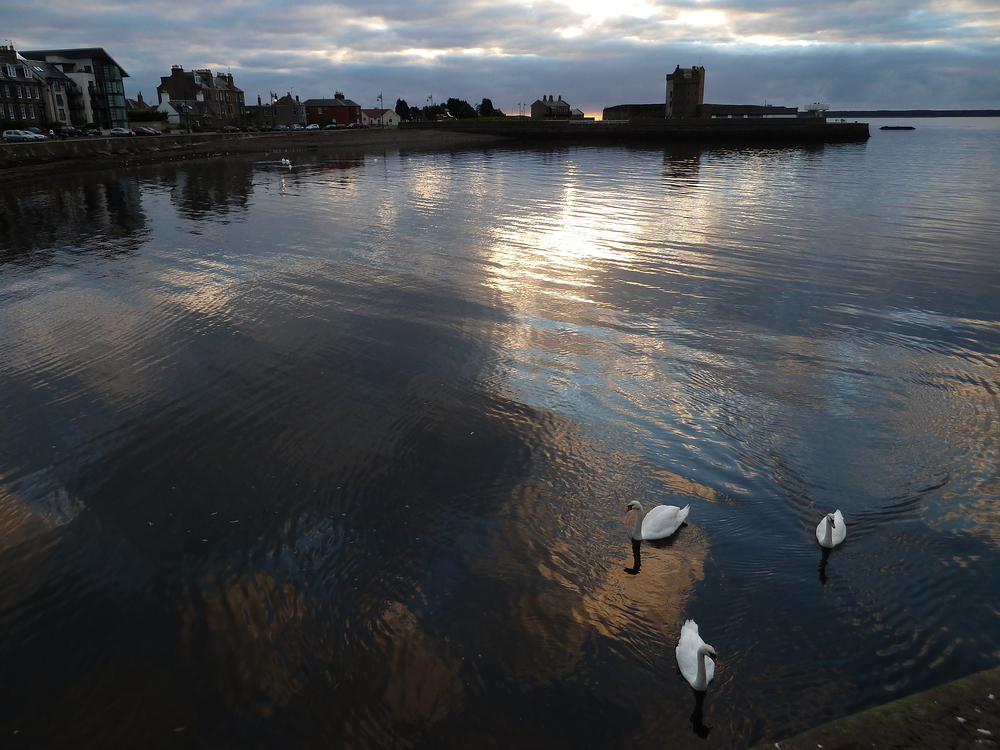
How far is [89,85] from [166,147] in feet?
139

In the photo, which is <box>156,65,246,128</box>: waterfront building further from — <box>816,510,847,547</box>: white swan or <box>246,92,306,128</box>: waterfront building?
<box>816,510,847,547</box>: white swan

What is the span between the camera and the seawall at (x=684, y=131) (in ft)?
318

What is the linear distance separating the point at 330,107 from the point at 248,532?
516 feet

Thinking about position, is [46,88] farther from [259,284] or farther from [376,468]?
[376,468]

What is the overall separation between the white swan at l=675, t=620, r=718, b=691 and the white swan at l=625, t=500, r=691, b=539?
1370 mm

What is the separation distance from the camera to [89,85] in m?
88.4

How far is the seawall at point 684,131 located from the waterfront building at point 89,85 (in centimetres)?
5563

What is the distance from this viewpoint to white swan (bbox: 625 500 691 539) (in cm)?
680

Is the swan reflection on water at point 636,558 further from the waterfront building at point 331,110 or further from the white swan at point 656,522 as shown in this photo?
the waterfront building at point 331,110

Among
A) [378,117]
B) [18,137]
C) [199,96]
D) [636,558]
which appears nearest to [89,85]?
[199,96]

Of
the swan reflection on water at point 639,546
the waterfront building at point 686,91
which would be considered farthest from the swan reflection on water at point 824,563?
the waterfront building at point 686,91

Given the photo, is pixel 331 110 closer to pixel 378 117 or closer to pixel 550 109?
pixel 378 117

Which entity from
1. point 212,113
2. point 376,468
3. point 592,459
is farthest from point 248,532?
point 212,113

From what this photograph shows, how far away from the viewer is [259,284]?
54.4ft
